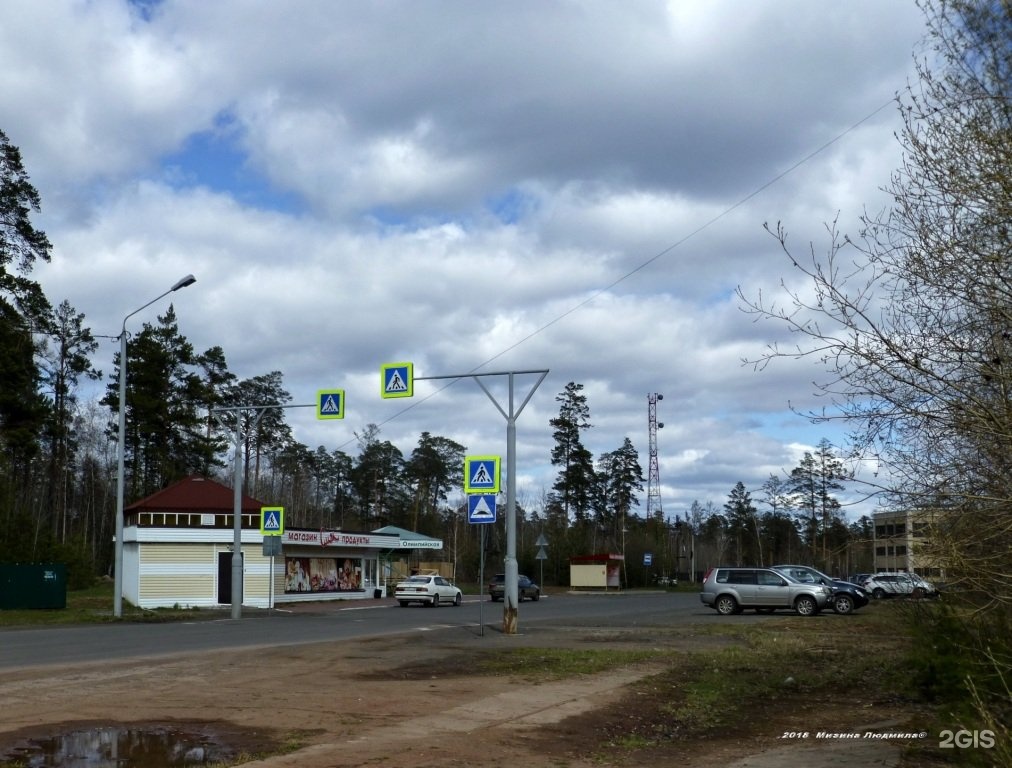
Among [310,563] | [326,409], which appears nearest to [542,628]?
[326,409]

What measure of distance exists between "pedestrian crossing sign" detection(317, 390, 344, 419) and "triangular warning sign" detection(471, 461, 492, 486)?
676 cm

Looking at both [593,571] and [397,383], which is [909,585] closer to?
[397,383]

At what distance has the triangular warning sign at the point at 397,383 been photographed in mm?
26453

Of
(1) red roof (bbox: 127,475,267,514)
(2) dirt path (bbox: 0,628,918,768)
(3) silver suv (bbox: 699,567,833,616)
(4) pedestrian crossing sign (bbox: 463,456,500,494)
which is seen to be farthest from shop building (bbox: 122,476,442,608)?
(2) dirt path (bbox: 0,628,918,768)

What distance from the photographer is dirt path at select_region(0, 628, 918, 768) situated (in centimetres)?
989

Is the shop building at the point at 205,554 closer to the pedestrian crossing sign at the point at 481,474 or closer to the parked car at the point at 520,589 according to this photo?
the parked car at the point at 520,589

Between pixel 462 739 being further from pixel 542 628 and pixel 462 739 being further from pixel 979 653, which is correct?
pixel 542 628

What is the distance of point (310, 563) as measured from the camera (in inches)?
2061

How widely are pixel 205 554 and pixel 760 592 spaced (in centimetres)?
2384

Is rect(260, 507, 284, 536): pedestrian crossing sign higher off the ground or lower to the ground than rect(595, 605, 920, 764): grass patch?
higher

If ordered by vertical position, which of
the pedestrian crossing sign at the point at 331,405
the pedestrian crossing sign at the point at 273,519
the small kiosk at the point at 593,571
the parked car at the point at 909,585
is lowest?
the small kiosk at the point at 593,571

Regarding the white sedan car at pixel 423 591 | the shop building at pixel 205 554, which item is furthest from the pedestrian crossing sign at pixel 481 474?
the white sedan car at pixel 423 591

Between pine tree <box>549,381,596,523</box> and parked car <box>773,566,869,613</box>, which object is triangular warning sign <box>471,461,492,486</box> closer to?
parked car <box>773,566,869,613</box>

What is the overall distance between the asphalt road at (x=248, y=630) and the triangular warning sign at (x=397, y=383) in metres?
5.95
